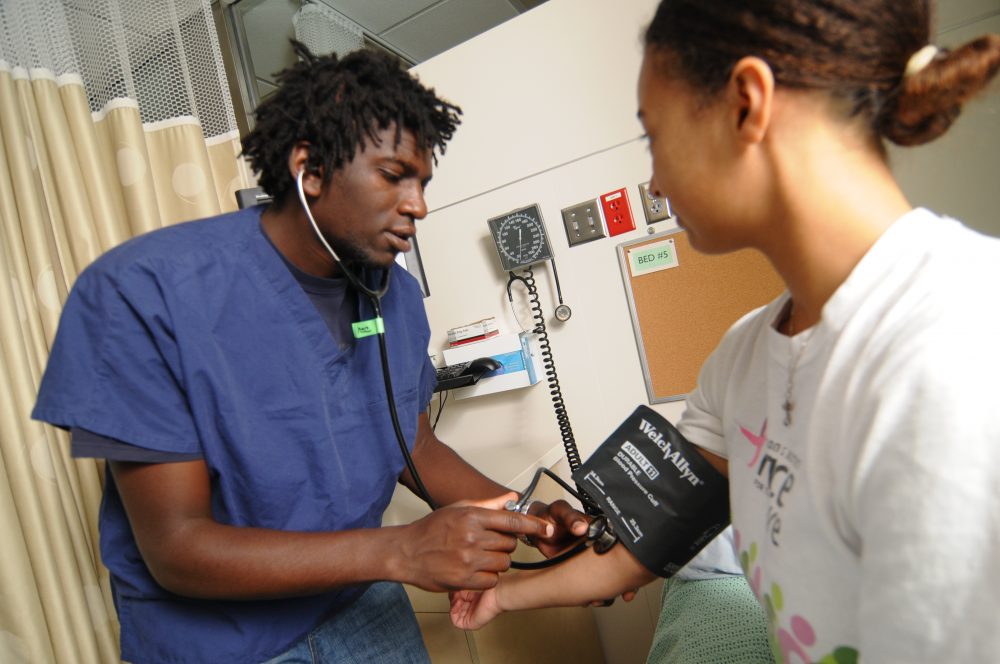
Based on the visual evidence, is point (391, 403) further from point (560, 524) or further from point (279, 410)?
point (560, 524)

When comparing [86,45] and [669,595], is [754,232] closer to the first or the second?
[669,595]

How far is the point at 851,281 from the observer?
487 millimetres

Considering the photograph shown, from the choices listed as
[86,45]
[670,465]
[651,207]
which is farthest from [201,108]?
[670,465]

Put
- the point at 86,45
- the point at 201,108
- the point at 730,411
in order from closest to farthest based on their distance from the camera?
1. the point at 730,411
2. the point at 86,45
3. the point at 201,108

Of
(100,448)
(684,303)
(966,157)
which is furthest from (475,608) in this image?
(966,157)

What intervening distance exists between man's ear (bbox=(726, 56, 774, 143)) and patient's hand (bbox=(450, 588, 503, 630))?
0.75 metres

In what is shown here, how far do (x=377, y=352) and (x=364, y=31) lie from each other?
6.66 ft

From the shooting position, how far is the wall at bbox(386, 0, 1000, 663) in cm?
151

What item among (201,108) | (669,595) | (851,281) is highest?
(201,108)

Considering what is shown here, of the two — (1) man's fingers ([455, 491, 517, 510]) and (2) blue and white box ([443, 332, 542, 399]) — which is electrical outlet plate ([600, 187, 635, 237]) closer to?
(2) blue and white box ([443, 332, 542, 399])

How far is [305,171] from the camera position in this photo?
889 millimetres

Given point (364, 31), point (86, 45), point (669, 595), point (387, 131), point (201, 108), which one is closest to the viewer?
point (387, 131)

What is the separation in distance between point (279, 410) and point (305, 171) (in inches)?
14.4

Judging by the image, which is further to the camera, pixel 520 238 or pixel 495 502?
pixel 520 238
